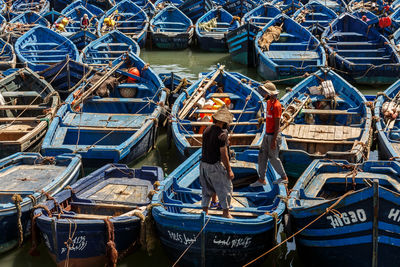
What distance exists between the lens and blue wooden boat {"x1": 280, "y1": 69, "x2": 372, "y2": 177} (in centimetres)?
1005

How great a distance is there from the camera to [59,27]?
22062 millimetres

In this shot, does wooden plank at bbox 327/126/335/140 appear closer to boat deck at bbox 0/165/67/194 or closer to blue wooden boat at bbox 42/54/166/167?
blue wooden boat at bbox 42/54/166/167

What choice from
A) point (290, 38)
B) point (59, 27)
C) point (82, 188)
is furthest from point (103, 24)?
point (82, 188)

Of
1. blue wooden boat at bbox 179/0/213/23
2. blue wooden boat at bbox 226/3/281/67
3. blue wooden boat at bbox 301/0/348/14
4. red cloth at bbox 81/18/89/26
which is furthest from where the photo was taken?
blue wooden boat at bbox 301/0/348/14

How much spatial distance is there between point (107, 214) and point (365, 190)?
4353mm

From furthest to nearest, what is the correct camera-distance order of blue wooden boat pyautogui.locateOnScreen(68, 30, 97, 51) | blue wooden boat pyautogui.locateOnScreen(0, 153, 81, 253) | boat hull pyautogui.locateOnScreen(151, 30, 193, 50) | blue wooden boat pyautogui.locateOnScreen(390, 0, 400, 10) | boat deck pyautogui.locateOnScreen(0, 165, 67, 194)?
blue wooden boat pyautogui.locateOnScreen(390, 0, 400, 10)
boat hull pyautogui.locateOnScreen(151, 30, 193, 50)
blue wooden boat pyautogui.locateOnScreen(68, 30, 97, 51)
boat deck pyautogui.locateOnScreen(0, 165, 67, 194)
blue wooden boat pyautogui.locateOnScreen(0, 153, 81, 253)

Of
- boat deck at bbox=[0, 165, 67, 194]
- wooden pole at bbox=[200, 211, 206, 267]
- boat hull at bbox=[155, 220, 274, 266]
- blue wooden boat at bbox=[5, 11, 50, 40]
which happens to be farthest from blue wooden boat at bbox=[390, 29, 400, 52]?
blue wooden boat at bbox=[5, 11, 50, 40]

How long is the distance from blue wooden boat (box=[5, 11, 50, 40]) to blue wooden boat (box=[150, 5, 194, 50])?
5030mm

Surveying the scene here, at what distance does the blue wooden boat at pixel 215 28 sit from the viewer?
21.6m

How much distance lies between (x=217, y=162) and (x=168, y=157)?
17.3 feet

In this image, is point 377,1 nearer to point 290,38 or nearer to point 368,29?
point 368,29

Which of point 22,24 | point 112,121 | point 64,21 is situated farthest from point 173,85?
point 22,24

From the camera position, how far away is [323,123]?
12422 mm

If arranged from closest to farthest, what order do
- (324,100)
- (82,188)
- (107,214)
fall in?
(107,214)
(82,188)
(324,100)
